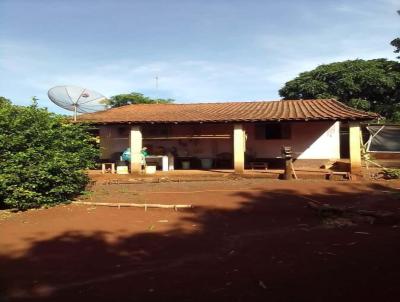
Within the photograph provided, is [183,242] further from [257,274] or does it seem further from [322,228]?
[322,228]

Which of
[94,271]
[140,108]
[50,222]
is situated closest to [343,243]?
[94,271]

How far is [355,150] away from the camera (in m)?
16.5

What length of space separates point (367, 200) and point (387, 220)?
2.81 metres

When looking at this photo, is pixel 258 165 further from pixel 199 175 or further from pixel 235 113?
pixel 199 175

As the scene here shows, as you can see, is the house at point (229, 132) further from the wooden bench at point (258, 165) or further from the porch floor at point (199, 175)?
the porch floor at point (199, 175)

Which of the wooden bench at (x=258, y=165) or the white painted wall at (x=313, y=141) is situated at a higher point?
the white painted wall at (x=313, y=141)

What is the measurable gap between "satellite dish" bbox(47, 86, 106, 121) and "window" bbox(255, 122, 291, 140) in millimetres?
8281

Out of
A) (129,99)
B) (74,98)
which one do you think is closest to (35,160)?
(74,98)

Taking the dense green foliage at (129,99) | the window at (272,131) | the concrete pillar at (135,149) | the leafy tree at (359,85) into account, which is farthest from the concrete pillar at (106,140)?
the dense green foliage at (129,99)

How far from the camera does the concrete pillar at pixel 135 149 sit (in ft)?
60.5

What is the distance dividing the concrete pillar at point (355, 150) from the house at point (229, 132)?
0.08 metres

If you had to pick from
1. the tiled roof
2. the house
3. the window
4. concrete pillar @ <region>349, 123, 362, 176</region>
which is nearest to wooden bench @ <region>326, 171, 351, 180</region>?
concrete pillar @ <region>349, 123, 362, 176</region>

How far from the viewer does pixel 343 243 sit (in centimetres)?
748

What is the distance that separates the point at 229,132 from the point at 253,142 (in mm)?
1224
